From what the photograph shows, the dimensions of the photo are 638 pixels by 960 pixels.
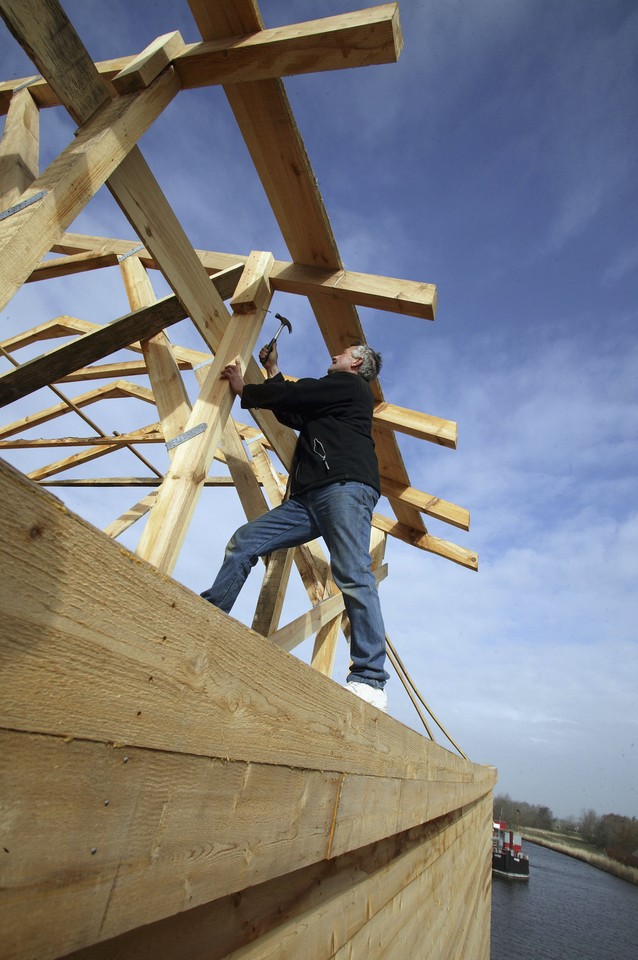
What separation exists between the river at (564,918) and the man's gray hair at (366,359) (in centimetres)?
2938

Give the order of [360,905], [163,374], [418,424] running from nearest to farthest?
[360,905] → [163,374] → [418,424]

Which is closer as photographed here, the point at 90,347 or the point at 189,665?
the point at 189,665

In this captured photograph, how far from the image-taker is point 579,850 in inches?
2768

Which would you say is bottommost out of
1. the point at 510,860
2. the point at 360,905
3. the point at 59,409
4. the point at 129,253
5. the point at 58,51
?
the point at 510,860

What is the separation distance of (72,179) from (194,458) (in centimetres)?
120

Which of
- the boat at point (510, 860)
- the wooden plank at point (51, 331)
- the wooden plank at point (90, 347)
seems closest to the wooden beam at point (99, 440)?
the wooden plank at point (51, 331)

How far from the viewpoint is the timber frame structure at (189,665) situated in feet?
1.76

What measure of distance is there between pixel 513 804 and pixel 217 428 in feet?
399

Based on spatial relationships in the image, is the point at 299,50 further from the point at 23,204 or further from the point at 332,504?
the point at 332,504

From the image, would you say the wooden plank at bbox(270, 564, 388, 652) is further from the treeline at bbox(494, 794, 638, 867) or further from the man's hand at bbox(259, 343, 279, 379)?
the treeline at bbox(494, 794, 638, 867)

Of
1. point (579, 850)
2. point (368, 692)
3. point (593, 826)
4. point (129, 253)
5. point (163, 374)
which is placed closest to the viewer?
point (368, 692)

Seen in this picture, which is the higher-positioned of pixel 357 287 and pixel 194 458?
pixel 357 287

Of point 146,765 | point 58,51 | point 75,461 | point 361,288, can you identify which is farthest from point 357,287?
point 75,461

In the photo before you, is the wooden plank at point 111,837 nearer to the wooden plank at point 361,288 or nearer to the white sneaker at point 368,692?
the white sneaker at point 368,692
